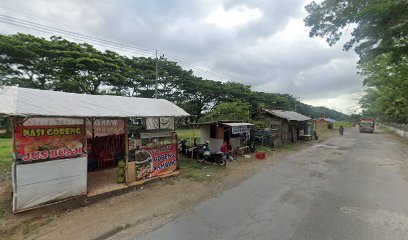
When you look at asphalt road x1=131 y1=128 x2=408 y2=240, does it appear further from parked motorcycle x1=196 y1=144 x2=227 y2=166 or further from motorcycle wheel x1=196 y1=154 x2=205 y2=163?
motorcycle wheel x1=196 y1=154 x2=205 y2=163

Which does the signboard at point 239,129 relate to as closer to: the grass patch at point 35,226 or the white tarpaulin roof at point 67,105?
the white tarpaulin roof at point 67,105

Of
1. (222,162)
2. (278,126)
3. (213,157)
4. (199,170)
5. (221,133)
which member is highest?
(278,126)

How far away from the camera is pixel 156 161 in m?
10.8

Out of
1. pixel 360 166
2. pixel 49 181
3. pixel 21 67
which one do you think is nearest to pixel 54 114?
pixel 49 181

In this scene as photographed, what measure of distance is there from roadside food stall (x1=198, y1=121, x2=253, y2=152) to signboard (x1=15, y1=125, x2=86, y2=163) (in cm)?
995

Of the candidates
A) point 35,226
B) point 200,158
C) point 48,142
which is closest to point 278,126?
point 200,158

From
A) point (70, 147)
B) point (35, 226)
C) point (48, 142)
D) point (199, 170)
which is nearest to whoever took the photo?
point (35, 226)

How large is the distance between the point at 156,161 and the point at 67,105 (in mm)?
4521

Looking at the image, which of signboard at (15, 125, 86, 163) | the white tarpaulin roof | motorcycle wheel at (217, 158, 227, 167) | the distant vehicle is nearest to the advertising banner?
motorcycle wheel at (217, 158, 227, 167)

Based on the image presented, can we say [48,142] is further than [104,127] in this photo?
No

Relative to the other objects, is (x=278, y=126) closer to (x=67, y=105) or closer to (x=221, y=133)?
(x=221, y=133)

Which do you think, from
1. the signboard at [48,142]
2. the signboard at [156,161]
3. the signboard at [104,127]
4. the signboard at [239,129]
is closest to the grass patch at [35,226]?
the signboard at [48,142]

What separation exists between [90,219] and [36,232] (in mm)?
1253

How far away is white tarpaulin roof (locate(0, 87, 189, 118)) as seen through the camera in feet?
22.3
